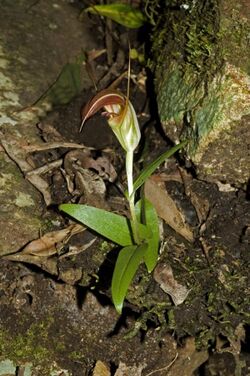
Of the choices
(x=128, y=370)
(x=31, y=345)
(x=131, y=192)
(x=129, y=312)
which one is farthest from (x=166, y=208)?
Answer: (x=31, y=345)

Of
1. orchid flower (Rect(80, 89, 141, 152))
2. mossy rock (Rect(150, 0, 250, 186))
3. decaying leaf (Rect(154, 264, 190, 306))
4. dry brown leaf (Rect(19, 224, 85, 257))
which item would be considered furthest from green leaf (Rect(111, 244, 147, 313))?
mossy rock (Rect(150, 0, 250, 186))

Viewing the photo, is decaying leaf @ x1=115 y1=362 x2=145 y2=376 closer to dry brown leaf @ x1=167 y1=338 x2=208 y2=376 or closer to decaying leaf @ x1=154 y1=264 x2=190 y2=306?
dry brown leaf @ x1=167 y1=338 x2=208 y2=376

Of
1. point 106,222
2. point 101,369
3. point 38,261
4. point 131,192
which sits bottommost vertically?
point 101,369

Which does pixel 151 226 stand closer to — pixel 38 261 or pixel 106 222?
pixel 106 222

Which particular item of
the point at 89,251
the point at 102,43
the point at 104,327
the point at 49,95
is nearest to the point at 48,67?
the point at 49,95

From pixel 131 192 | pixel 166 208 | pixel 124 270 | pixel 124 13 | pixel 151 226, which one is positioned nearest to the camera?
pixel 124 270

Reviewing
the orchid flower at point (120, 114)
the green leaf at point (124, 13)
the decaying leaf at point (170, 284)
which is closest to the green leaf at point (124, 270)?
the decaying leaf at point (170, 284)
